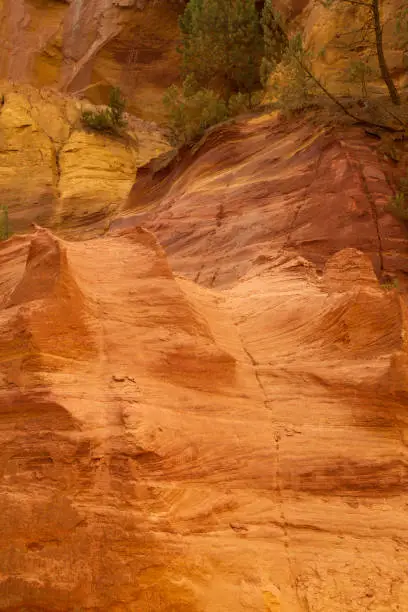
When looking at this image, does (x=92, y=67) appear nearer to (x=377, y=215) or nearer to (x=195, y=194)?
(x=195, y=194)

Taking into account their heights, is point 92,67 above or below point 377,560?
below

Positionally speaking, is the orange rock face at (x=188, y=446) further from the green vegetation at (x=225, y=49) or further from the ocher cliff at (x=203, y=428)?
the green vegetation at (x=225, y=49)

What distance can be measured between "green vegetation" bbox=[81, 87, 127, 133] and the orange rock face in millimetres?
15656

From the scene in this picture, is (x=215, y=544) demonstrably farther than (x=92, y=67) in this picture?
No

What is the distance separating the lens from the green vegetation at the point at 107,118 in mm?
21531

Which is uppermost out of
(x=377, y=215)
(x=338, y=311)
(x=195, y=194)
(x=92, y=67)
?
(x=338, y=311)

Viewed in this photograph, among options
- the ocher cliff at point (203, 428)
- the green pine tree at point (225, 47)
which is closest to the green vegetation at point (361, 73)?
the ocher cliff at point (203, 428)

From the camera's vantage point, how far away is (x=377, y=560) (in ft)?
14.6

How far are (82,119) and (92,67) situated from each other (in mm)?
7469

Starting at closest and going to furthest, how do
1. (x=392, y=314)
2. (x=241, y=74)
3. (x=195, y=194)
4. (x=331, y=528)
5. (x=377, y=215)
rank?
(x=331, y=528) → (x=392, y=314) → (x=377, y=215) → (x=195, y=194) → (x=241, y=74)

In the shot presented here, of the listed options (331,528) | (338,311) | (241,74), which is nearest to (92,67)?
(241,74)

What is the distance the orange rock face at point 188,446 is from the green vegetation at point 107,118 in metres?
15.7

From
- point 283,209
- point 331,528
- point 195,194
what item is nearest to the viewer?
point 331,528

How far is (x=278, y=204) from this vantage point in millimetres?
11070
